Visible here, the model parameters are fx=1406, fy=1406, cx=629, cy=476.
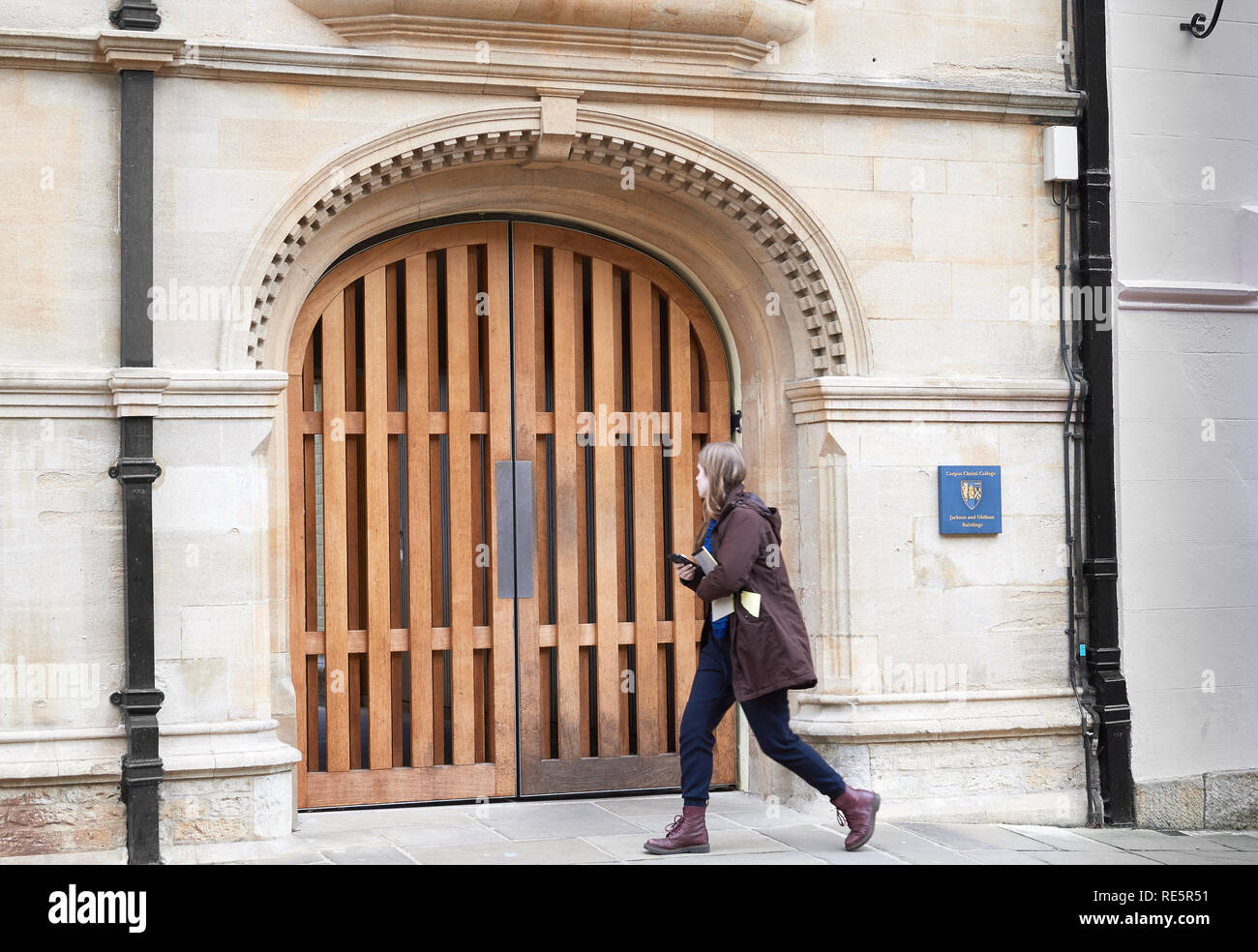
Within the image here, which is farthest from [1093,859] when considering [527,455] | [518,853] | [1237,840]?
[527,455]

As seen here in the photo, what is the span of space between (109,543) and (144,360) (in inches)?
31.5

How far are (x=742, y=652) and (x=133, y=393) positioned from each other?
2.81 metres

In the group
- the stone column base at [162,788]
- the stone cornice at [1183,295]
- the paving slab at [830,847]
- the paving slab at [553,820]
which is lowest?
the paving slab at [830,847]

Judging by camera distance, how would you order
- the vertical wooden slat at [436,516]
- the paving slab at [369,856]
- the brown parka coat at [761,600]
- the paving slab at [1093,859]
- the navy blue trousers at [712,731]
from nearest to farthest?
the brown parka coat at [761,600]
the navy blue trousers at [712,731]
the paving slab at [369,856]
the paving slab at [1093,859]
the vertical wooden slat at [436,516]

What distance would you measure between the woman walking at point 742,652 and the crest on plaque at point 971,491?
1608 mm

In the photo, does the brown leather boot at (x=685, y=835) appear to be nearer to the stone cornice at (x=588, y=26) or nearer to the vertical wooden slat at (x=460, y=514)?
the vertical wooden slat at (x=460, y=514)

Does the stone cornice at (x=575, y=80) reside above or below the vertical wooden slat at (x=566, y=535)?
above

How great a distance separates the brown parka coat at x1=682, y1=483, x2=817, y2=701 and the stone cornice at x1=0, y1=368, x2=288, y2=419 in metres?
2.14

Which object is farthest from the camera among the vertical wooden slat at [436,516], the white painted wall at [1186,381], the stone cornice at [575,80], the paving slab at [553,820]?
the white painted wall at [1186,381]

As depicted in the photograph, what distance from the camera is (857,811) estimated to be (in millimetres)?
6043

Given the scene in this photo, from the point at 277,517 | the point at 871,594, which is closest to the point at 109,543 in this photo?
the point at 277,517

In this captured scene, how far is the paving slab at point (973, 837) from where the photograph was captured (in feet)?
21.2

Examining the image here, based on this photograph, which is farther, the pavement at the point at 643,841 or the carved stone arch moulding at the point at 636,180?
the carved stone arch moulding at the point at 636,180

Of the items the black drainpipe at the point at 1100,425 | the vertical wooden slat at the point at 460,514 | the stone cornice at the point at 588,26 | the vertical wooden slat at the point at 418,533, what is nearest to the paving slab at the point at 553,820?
the vertical wooden slat at the point at 460,514
